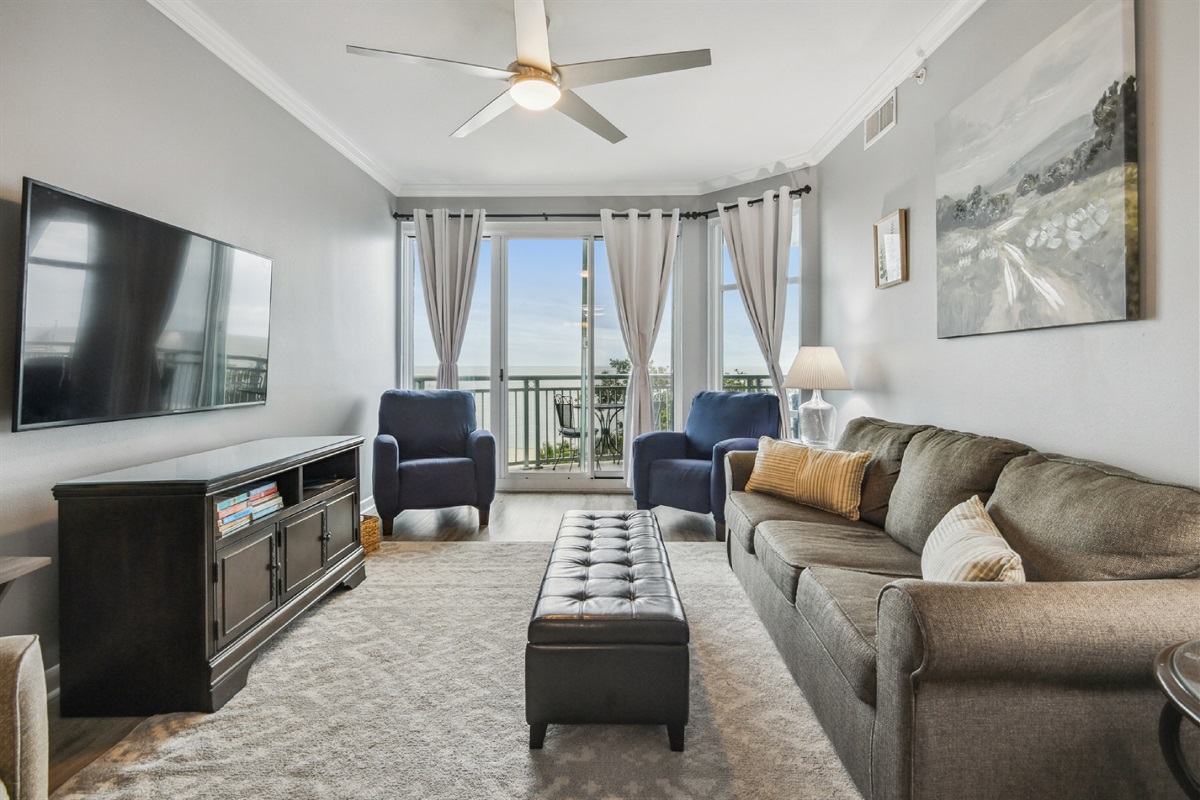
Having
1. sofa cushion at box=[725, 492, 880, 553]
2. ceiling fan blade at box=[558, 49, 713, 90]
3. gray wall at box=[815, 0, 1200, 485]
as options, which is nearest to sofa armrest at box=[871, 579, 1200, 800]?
gray wall at box=[815, 0, 1200, 485]

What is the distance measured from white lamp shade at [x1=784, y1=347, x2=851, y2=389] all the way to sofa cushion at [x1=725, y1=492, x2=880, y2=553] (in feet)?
3.12

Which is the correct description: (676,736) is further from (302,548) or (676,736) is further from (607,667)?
(302,548)

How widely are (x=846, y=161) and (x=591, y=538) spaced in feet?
10.1

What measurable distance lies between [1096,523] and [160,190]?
137 inches

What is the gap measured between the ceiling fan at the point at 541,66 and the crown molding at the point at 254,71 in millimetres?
857

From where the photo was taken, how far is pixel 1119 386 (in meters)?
1.85

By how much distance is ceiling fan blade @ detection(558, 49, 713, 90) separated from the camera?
234cm

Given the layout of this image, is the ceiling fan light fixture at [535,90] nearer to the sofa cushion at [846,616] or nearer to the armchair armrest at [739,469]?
the armchair armrest at [739,469]

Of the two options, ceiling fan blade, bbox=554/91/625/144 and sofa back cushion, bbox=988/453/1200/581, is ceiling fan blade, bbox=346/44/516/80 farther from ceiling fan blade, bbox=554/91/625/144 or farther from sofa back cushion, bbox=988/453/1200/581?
sofa back cushion, bbox=988/453/1200/581

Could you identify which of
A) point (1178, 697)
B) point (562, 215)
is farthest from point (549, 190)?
point (1178, 697)

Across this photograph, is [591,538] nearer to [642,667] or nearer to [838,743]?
[642,667]

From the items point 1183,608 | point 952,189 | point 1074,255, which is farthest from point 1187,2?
point 1183,608

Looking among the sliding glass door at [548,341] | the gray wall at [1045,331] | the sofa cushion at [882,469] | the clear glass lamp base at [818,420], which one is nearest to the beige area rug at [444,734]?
the sofa cushion at [882,469]

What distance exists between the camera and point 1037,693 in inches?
49.4
